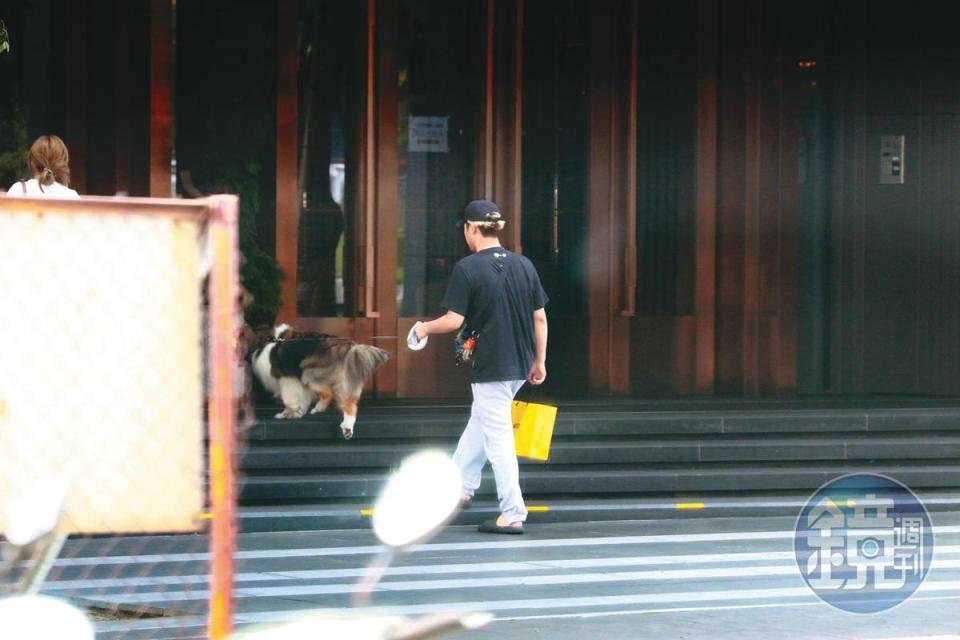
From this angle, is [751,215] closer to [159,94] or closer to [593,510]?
[593,510]

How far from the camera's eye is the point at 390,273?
1349 cm

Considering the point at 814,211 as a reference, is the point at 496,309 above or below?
below

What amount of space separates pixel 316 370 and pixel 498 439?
2.33 m

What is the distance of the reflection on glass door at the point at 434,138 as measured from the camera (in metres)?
13.6

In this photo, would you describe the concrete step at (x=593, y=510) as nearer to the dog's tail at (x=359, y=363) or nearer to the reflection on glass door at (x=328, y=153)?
the dog's tail at (x=359, y=363)

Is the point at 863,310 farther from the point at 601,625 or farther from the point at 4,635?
the point at 4,635

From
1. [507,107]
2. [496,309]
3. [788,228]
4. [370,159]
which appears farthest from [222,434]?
[788,228]

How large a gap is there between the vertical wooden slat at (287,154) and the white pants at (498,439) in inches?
160

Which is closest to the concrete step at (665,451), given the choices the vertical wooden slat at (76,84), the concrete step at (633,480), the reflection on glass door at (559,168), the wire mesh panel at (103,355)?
the concrete step at (633,480)

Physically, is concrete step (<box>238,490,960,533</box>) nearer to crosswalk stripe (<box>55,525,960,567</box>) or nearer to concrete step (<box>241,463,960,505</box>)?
concrete step (<box>241,463,960,505</box>)

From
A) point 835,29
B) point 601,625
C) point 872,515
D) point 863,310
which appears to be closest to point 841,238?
point 863,310

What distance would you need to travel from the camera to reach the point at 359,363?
11.0 meters

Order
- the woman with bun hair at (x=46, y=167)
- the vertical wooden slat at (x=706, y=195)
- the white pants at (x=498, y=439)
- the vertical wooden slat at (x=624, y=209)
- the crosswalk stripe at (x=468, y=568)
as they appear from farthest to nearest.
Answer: the vertical wooden slat at (x=706, y=195) → the vertical wooden slat at (x=624, y=209) → the white pants at (x=498, y=439) → the woman with bun hair at (x=46, y=167) → the crosswalk stripe at (x=468, y=568)

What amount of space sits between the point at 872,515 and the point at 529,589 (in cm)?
350
